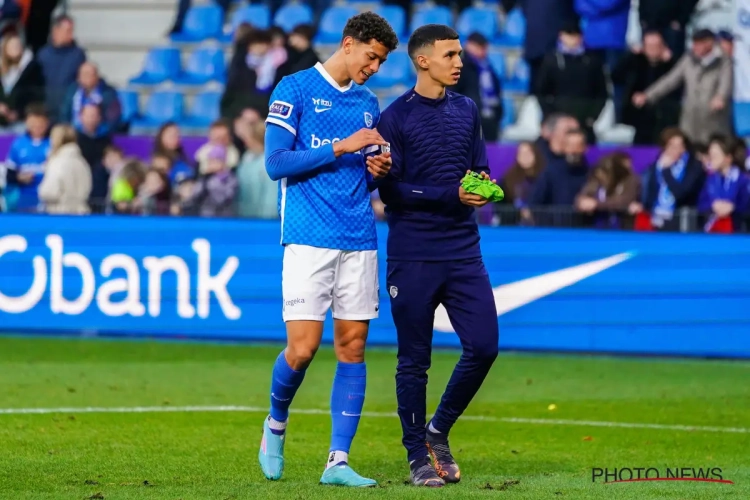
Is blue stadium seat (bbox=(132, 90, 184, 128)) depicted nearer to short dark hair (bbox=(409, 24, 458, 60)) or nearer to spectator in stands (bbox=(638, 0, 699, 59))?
spectator in stands (bbox=(638, 0, 699, 59))

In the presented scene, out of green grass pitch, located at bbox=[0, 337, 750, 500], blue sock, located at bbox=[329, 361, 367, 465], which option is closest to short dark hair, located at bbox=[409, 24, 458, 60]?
blue sock, located at bbox=[329, 361, 367, 465]

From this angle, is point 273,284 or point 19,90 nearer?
point 273,284

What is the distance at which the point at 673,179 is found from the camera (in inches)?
523

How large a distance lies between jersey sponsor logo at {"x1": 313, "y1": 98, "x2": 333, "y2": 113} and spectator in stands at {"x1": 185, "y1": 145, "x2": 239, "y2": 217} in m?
7.62

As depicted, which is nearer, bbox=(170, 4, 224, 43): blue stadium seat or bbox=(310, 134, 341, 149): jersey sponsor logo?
bbox=(310, 134, 341, 149): jersey sponsor logo

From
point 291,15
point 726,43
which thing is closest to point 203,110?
point 291,15

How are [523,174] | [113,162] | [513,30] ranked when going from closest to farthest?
[523,174] < [113,162] < [513,30]

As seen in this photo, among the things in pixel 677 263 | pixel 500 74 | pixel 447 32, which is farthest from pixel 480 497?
pixel 500 74

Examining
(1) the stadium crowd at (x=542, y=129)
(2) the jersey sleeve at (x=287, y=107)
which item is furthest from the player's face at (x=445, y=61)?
(1) the stadium crowd at (x=542, y=129)

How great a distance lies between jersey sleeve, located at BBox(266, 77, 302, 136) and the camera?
6227 millimetres

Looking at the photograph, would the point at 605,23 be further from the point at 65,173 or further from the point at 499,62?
the point at 65,173

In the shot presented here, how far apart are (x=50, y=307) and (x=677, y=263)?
567 cm

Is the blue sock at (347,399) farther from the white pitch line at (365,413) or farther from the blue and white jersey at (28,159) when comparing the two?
the blue and white jersey at (28,159)

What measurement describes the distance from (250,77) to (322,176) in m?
10.3
